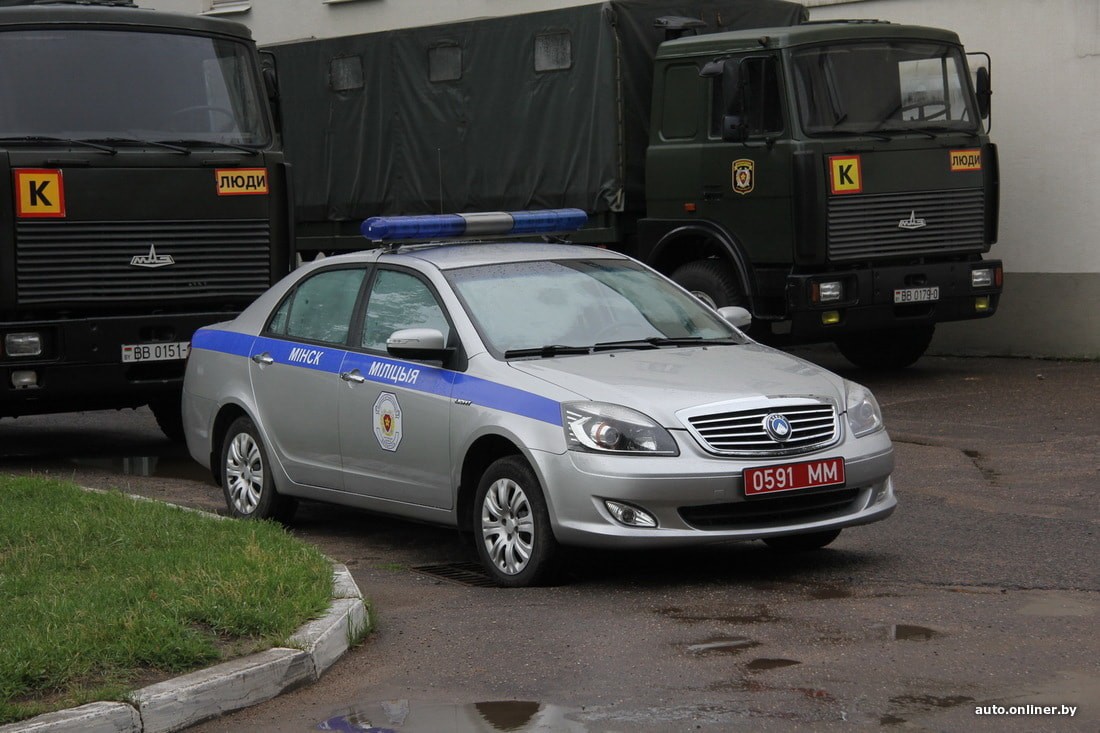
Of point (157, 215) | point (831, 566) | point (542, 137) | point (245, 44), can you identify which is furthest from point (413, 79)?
point (831, 566)

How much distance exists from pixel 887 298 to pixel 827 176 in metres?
1.20

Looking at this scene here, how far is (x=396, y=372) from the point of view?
8484mm

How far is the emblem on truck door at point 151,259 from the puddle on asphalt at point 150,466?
141cm

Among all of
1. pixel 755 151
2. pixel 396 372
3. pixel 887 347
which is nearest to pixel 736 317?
pixel 396 372

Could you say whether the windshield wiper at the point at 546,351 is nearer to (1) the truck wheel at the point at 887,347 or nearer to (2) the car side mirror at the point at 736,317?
(2) the car side mirror at the point at 736,317

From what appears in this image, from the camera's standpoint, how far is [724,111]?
14688mm

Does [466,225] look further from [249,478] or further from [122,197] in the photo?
[122,197]

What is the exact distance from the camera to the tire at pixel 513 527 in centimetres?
753

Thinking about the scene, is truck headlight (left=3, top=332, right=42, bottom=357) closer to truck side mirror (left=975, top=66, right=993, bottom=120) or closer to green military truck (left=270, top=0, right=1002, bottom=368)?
green military truck (left=270, top=0, right=1002, bottom=368)

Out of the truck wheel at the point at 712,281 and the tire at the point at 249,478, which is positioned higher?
the truck wheel at the point at 712,281

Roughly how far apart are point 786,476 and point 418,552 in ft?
7.34

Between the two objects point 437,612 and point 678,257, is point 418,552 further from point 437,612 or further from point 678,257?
point 678,257

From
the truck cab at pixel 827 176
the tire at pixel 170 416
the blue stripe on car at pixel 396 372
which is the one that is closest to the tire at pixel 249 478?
the blue stripe on car at pixel 396 372

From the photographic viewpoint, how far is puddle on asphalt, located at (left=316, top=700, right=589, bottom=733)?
212 inches
